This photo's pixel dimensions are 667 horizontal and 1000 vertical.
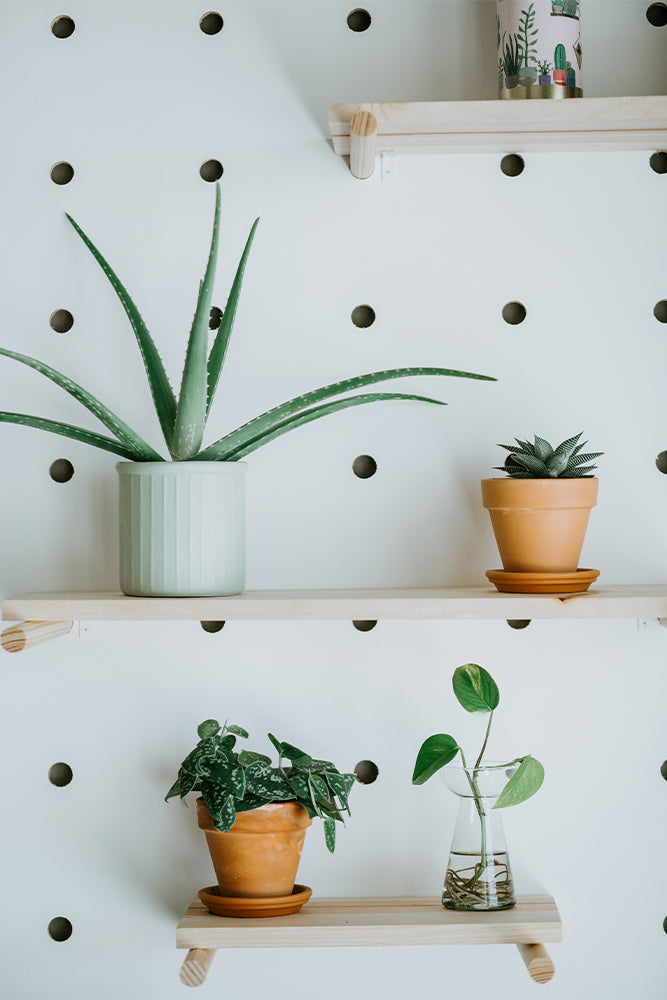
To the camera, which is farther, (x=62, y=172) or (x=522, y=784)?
(x=62, y=172)

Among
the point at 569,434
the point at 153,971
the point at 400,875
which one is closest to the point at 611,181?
the point at 569,434

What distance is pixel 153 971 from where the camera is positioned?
937 mm

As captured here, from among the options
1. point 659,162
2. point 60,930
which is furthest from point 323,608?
point 659,162

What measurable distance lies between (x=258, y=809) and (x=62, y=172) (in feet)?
2.19

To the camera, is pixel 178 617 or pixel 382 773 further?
pixel 382 773

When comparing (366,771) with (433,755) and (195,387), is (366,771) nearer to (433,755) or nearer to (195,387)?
(433,755)

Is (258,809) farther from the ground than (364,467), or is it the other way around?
(364,467)

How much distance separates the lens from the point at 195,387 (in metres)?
0.81

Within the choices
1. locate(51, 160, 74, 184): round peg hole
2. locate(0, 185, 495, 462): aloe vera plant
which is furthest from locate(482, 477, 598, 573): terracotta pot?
locate(51, 160, 74, 184): round peg hole

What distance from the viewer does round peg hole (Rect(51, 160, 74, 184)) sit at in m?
0.98

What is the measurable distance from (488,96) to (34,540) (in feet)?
2.12

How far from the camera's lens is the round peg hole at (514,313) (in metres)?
0.97

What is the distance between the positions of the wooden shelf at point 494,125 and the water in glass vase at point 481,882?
2.16 feet

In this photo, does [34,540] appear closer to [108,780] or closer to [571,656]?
[108,780]
